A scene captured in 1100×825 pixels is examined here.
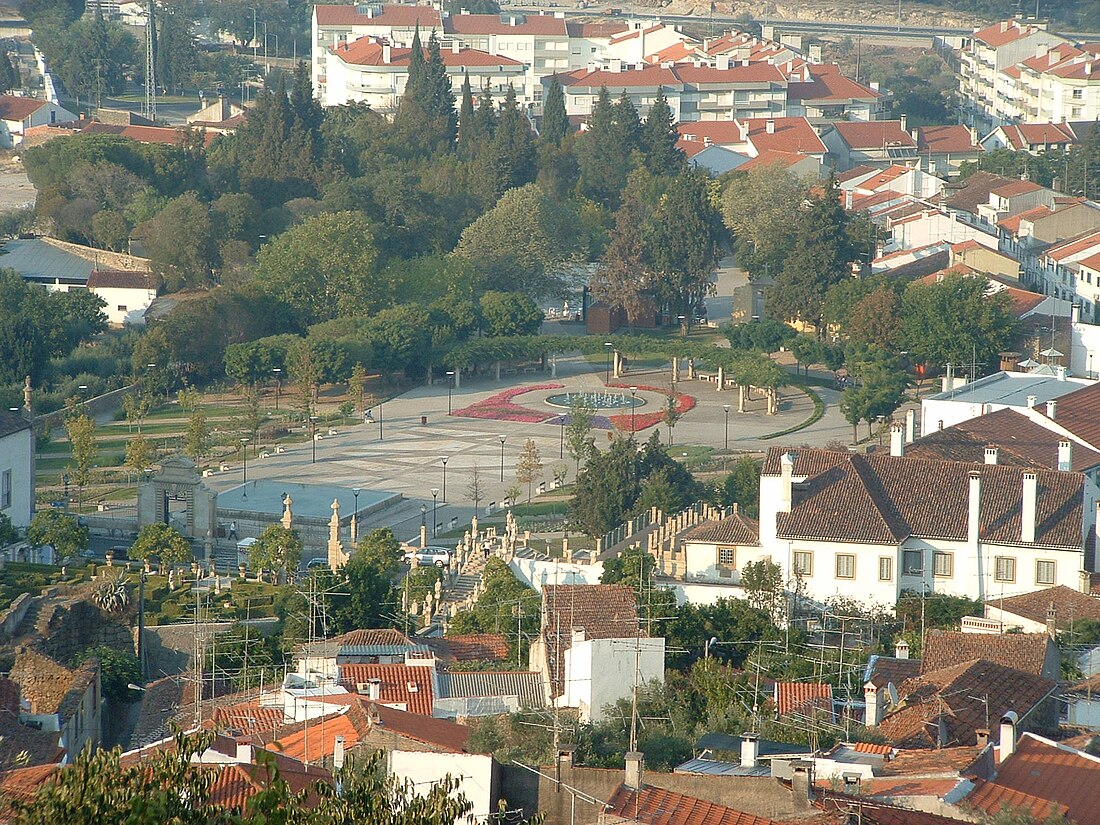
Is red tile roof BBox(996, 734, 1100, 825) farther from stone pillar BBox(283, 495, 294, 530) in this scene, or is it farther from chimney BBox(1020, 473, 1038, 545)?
stone pillar BBox(283, 495, 294, 530)

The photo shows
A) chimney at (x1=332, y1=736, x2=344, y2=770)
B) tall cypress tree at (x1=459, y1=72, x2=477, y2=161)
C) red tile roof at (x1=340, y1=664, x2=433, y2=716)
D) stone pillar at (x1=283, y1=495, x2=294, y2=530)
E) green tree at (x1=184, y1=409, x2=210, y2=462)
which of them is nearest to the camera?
chimney at (x1=332, y1=736, x2=344, y2=770)

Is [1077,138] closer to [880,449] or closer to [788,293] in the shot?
[788,293]

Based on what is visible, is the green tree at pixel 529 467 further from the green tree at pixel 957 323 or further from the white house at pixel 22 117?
the white house at pixel 22 117

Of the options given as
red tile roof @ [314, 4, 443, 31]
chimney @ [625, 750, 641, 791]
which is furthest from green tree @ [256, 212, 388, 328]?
red tile roof @ [314, 4, 443, 31]

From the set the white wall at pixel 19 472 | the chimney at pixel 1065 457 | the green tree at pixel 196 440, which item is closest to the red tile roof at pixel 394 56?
the green tree at pixel 196 440

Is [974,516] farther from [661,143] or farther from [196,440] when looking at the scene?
[661,143]

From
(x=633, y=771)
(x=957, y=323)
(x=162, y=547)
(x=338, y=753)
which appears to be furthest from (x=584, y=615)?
(x=957, y=323)
